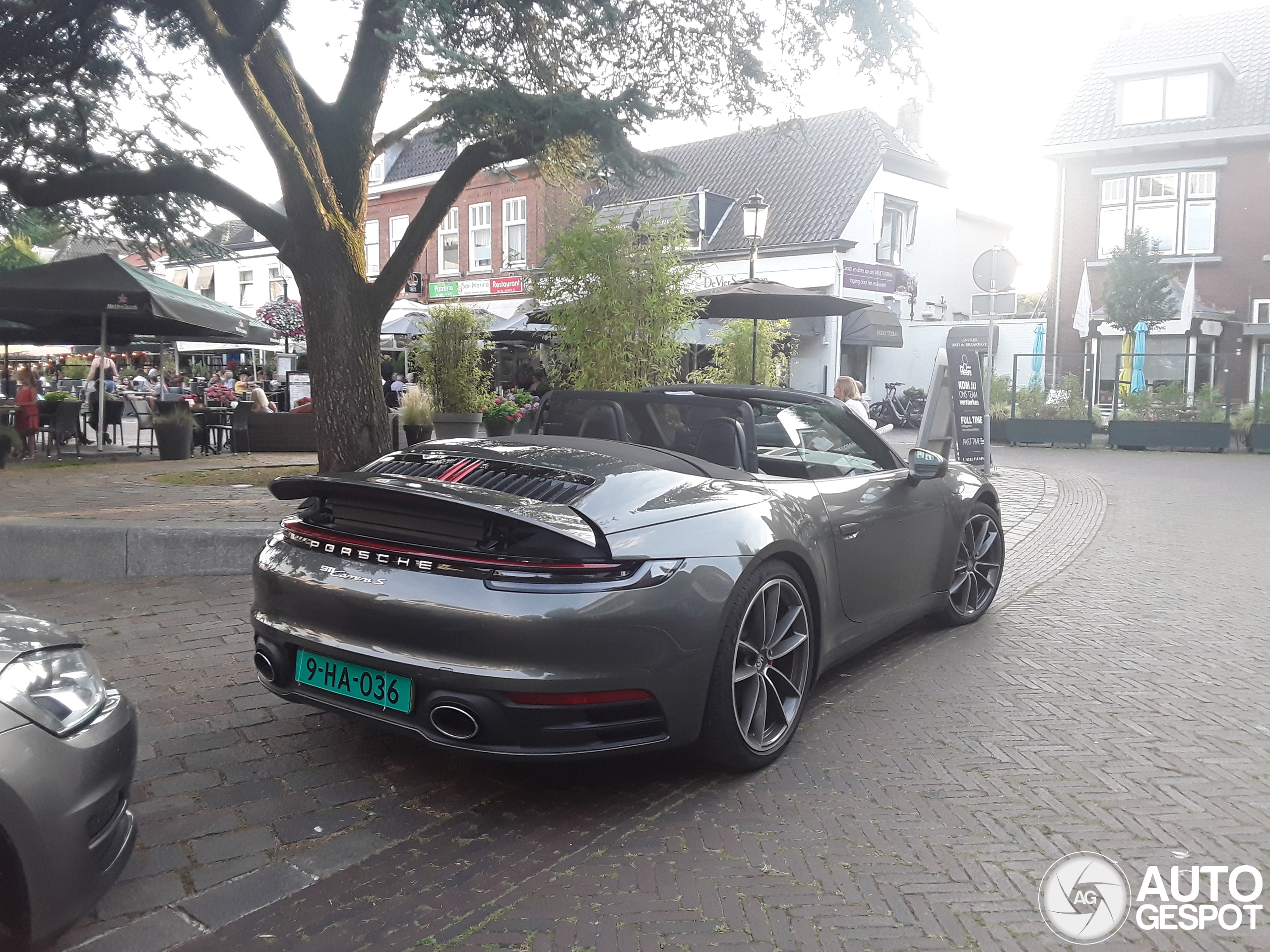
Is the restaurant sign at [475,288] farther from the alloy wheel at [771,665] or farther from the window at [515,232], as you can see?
the alloy wheel at [771,665]

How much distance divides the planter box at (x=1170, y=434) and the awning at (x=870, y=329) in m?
8.38

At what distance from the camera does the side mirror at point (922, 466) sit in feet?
15.5

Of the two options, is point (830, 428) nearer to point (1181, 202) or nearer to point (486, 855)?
point (486, 855)

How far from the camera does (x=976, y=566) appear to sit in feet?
18.7

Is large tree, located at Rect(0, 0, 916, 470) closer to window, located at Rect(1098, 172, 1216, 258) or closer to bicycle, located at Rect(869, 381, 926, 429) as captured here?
bicycle, located at Rect(869, 381, 926, 429)

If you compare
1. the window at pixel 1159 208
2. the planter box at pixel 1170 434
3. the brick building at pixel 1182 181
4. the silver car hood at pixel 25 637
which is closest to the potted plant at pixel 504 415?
the silver car hood at pixel 25 637

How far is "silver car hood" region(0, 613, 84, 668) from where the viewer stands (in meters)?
2.20

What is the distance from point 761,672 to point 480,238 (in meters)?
32.5

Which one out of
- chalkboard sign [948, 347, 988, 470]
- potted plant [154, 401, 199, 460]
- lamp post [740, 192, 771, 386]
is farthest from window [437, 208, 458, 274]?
chalkboard sign [948, 347, 988, 470]

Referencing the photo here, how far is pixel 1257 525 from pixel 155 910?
10275 millimetres

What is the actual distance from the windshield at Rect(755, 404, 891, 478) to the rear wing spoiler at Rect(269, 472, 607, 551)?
1283 mm

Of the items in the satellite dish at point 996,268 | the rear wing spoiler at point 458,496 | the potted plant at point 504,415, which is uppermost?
the satellite dish at point 996,268

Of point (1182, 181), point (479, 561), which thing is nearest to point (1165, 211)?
point (1182, 181)

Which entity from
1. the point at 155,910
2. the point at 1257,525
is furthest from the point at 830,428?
the point at 1257,525
